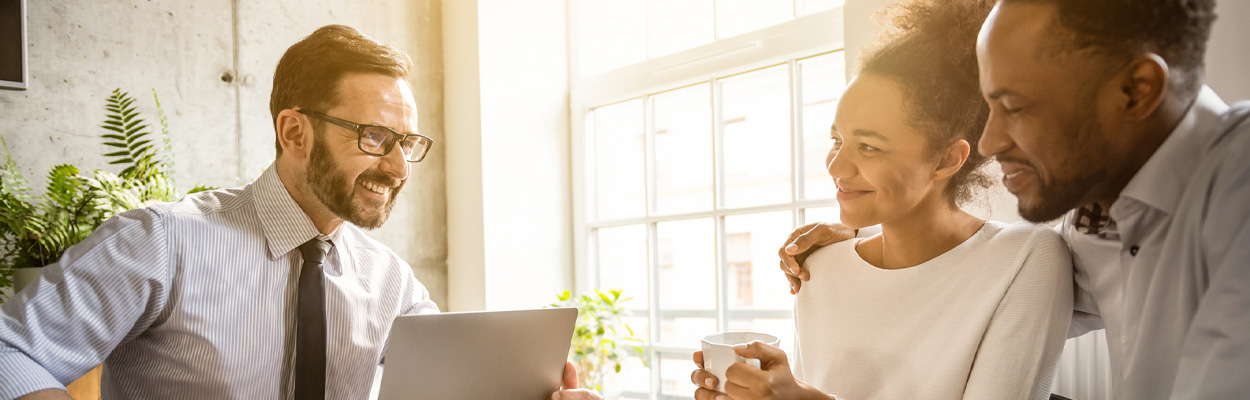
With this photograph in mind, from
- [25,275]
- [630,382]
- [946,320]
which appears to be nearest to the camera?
[946,320]

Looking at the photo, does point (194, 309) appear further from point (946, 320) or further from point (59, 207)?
point (946, 320)

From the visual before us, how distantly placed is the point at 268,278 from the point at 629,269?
1762 mm

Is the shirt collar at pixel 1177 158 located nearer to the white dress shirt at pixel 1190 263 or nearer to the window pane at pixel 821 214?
the white dress shirt at pixel 1190 263

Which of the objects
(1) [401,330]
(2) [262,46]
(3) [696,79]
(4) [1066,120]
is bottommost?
(1) [401,330]

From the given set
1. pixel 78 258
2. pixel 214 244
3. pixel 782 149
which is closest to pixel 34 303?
pixel 78 258

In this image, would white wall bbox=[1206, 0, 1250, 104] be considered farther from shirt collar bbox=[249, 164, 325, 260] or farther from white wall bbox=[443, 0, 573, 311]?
white wall bbox=[443, 0, 573, 311]

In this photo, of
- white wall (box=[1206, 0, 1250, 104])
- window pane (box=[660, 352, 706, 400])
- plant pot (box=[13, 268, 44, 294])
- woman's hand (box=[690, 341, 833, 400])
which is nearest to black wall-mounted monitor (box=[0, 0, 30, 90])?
plant pot (box=[13, 268, 44, 294])

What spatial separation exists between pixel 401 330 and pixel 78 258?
64 centimetres

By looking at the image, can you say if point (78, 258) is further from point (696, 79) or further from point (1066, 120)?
point (696, 79)

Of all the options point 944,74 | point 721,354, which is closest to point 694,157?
point 944,74

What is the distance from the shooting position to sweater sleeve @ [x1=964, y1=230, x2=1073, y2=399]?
0.97 m

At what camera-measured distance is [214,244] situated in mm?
1412

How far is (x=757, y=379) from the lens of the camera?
0.88 m

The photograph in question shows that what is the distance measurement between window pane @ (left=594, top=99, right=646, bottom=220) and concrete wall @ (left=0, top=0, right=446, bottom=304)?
2.43 feet
